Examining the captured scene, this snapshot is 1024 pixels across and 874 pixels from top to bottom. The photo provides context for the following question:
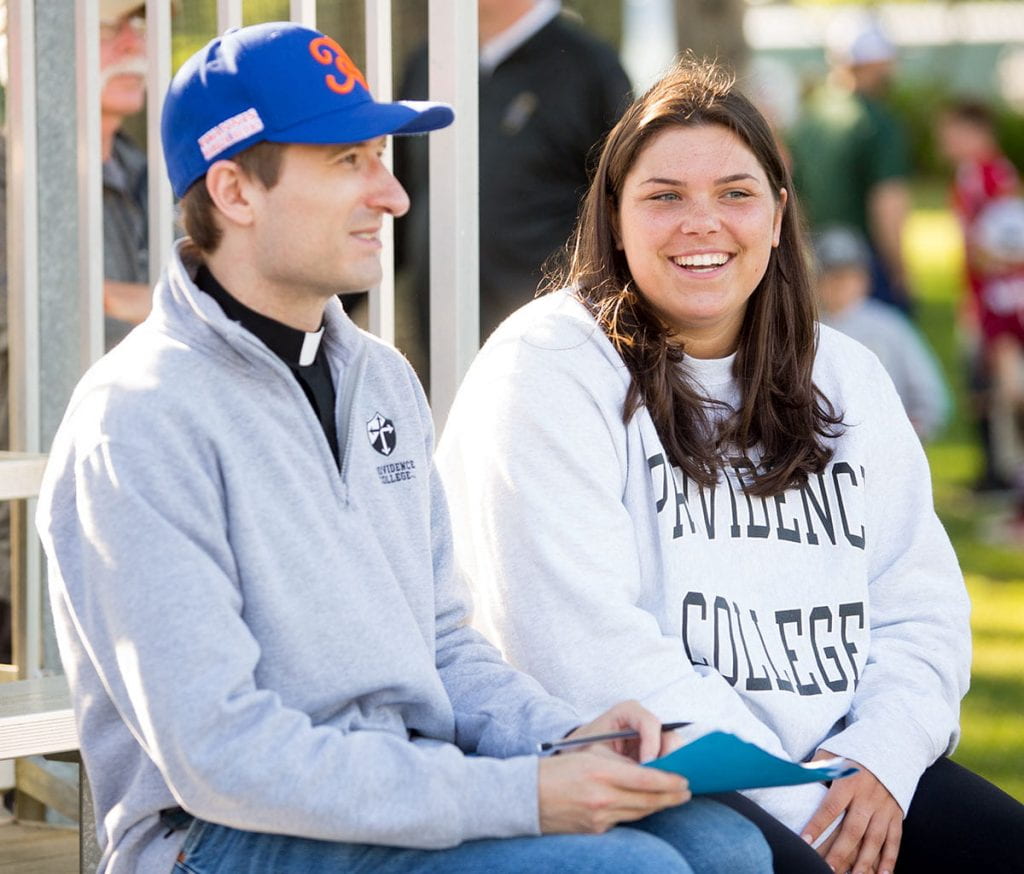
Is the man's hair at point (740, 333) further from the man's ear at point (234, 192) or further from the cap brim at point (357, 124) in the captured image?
the man's ear at point (234, 192)

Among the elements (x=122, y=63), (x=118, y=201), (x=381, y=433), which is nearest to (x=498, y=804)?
(x=381, y=433)

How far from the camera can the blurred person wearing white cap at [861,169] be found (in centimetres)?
902

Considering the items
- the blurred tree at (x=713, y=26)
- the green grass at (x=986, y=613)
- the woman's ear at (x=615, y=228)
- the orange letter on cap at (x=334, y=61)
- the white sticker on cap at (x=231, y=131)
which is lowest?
the green grass at (x=986, y=613)

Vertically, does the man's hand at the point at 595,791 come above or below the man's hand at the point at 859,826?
above

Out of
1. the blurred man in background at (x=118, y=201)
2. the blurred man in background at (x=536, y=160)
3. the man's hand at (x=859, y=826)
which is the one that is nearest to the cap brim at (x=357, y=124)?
the man's hand at (x=859, y=826)

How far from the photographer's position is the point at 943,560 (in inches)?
118

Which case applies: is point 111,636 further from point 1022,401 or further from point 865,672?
point 1022,401

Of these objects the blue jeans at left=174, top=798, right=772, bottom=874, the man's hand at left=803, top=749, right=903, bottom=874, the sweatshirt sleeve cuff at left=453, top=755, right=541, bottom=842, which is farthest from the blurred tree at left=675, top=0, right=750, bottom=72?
the sweatshirt sleeve cuff at left=453, top=755, right=541, bottom=842

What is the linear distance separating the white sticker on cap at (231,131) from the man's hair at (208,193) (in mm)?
23

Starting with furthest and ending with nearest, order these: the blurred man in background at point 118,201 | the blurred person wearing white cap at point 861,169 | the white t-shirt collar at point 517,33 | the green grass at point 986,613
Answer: the blurred person wearing white cap at point 861,169 < the green grass at point 986,613 < the white t-shirt collar at point 517,33 < the blurred man in background at point 118,201

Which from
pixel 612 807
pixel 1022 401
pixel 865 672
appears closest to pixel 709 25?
pixel 1022 401

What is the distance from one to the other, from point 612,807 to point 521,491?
664mm

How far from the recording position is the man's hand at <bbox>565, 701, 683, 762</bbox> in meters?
2.30

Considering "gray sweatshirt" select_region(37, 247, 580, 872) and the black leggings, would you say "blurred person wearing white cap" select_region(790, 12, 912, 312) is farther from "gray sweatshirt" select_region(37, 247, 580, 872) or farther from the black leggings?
"gray sweatshirt" select_region(37, 247, 580, 872)
